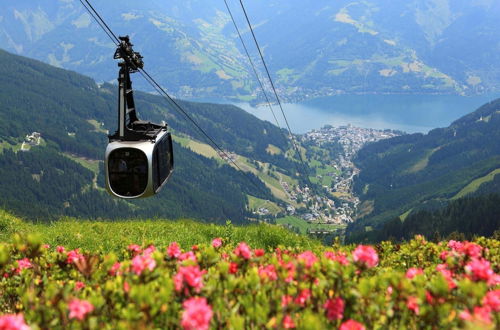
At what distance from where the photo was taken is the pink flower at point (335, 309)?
3272 mm

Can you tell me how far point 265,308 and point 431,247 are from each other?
14.8ft

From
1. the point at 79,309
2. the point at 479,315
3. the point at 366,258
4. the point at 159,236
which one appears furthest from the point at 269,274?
the point at 159,236

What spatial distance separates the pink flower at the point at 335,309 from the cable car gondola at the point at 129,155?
10.9 meters

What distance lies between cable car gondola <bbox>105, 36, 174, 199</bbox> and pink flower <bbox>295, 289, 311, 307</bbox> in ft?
34.8

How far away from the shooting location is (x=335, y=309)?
130 inches

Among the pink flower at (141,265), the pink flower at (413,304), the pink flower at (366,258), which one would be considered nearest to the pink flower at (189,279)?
the pink flower at (141,265)

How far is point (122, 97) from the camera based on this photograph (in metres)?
14.1

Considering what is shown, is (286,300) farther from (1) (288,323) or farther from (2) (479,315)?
(2) (479,315)

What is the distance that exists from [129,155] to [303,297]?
1125 cm

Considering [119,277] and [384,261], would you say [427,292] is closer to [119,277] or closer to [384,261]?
[119,277]

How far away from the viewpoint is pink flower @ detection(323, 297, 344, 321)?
3.27 metres

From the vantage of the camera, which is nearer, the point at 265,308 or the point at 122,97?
the point at 265,308

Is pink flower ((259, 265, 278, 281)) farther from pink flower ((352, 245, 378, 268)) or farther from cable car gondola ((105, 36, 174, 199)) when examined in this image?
cable car gondola ((105, 36, 174, 199))

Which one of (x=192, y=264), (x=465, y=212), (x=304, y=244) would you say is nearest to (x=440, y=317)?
(x=192, y=264)
